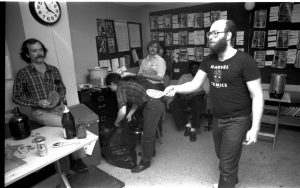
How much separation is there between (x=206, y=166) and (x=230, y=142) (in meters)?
0.80

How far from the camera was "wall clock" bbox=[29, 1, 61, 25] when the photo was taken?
1879 millimetres

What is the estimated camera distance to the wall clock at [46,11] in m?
1.88

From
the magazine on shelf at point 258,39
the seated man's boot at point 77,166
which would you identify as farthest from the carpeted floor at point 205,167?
the magazine on shelf at point 258,39

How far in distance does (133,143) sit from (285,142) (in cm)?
186

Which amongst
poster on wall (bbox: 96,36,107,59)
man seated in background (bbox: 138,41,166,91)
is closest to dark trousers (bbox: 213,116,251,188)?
man seated in background (bbox: 138,41,166,91)

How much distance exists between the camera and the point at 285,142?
249cm

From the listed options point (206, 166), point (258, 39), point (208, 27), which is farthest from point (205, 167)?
point (208, 27)

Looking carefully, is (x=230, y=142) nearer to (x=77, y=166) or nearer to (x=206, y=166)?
(x=206, y=166)

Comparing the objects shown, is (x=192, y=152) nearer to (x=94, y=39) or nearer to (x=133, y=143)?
(x=133, y=143)

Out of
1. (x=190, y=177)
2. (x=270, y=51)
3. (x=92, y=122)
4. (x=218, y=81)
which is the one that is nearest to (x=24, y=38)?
(x=92, y=122)

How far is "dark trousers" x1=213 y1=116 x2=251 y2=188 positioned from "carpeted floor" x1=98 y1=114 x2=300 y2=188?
1.38 feet

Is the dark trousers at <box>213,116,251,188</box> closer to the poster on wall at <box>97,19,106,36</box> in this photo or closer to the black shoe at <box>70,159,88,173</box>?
the black shoe at <box>70,159,88,173</box>

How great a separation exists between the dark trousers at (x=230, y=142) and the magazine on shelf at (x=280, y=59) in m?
1.96

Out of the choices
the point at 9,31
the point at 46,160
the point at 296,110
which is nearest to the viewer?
the point at 46,160
